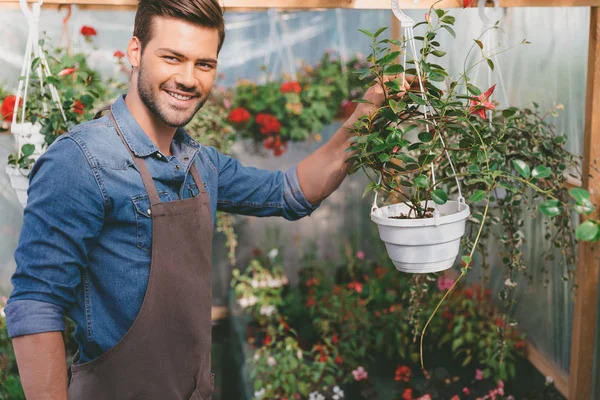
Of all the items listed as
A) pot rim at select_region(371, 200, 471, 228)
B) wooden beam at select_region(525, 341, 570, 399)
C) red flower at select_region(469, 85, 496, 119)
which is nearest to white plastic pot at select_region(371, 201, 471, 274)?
pot rim at select_region(371, 200, 471, 228)

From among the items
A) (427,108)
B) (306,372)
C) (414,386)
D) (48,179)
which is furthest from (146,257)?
(414,386)

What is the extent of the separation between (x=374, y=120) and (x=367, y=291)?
2.09 m

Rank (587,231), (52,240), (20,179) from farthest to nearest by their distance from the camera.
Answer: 1. (20,179)
2. (52,240)
3. (587,231)

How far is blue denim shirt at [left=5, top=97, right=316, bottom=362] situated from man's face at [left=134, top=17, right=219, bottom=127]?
3.5 inches

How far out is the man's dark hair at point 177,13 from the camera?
154 centimetres

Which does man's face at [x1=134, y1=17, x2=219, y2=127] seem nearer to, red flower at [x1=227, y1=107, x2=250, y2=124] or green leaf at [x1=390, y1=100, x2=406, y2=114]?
green leaf at [x1=390, y1=100, x2=406, y2=114]

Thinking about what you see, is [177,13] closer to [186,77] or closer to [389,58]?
[186,77]

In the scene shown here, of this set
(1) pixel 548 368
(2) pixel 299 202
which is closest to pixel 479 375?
(1) pixel 548 368

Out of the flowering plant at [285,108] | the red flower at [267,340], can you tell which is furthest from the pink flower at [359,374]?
the flowering plant at [285,108]

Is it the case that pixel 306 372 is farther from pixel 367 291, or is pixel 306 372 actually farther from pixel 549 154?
pixel 549 154

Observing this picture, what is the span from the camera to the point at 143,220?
1562mm

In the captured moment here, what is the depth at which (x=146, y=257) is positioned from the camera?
5.19 ft

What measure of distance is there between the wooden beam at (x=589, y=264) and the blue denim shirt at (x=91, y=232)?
4.32 feet

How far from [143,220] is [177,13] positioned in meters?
0.49
